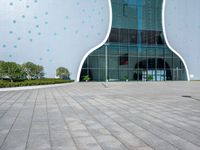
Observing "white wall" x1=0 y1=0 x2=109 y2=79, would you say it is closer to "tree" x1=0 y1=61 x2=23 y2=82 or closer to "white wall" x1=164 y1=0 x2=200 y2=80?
"tree" x1=0 y1=61 x2=23 y2=82

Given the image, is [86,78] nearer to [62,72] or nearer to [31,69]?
[62,72]

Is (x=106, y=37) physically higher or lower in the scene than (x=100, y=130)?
higher

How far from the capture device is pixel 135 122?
25.7 ft

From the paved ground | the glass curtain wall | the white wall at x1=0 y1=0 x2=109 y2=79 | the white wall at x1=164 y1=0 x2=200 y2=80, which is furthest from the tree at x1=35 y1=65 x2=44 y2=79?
the white wall at x1=164 y1=0 x2=200 y2=80

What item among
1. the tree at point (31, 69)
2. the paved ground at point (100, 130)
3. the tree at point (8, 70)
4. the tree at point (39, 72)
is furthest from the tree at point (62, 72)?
the paved ground at point (100, 130)

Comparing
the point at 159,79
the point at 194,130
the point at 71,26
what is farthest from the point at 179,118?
the point at 159,79

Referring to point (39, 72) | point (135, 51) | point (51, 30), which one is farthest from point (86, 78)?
point (135, 51)

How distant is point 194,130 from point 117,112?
3626 millimetres

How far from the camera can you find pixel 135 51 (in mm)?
37250

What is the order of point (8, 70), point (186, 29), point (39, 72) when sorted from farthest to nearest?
1. point (186, 29)
2. point (39, 72)
3. point (8, 70)

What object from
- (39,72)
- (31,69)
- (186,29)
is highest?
(186,29)

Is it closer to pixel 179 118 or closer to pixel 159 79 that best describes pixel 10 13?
pixel 159 79

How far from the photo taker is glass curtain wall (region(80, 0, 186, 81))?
3528cm

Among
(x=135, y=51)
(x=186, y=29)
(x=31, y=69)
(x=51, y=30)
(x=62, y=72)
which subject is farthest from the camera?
(x=186, y=29)
